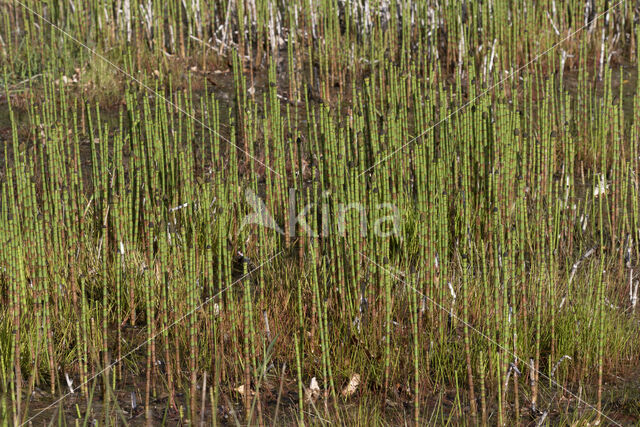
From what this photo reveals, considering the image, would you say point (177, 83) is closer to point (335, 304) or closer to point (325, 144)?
point (325, 144)

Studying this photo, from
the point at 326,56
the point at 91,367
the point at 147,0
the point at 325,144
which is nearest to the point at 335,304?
the point at 325,144

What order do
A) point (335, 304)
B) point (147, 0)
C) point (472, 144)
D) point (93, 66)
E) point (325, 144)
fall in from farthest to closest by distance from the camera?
point (147, 0) → point (93, 66) → point (472, 144) → point (325, 144) → point (335, 304)

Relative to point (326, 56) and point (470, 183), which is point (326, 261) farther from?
point (326, 56)

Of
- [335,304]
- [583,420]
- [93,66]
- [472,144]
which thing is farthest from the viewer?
[93,66]

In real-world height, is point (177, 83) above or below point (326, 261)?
above

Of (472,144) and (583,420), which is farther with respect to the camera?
(472,144)

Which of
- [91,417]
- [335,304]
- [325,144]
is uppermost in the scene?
[325,144]

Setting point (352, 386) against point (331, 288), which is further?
point (331, 288)

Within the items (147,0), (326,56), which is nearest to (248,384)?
(326,56)

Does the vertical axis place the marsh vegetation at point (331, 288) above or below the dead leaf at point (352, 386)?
above

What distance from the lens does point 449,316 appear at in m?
2.27

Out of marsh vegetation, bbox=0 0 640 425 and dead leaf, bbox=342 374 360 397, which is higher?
marsh vegetation, bbox=0 0 640 425

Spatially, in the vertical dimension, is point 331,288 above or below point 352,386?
above

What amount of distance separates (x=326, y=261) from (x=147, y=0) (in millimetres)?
2594
